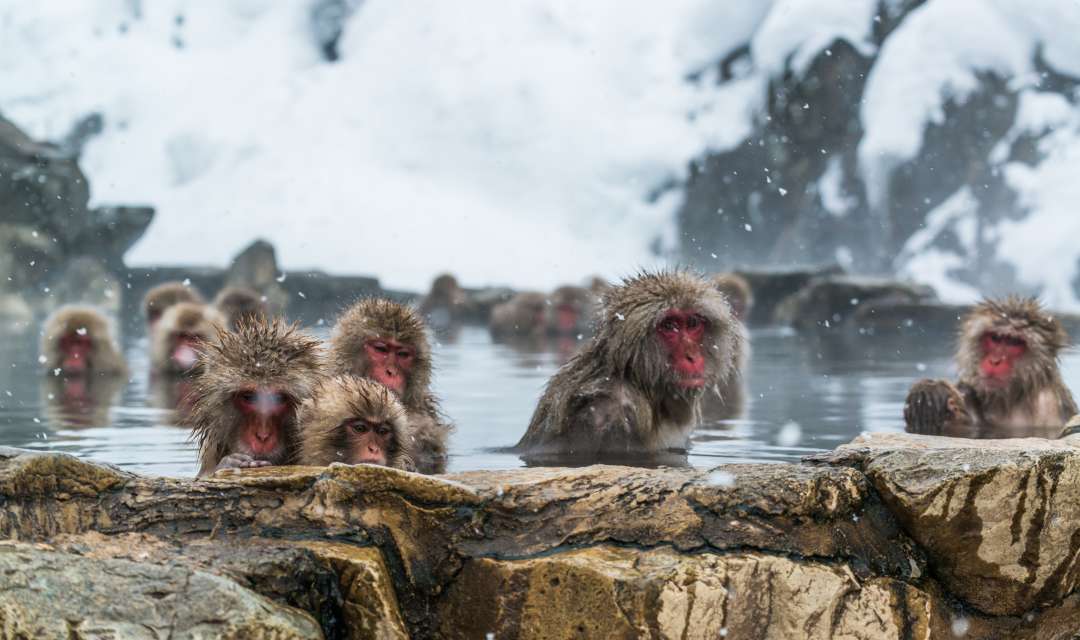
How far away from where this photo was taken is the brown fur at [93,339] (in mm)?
9836

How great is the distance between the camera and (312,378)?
3.85m

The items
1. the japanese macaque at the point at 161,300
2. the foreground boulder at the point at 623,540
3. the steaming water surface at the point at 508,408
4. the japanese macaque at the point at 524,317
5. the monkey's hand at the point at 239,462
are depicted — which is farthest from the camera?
the japanese macaque at the point at 524,317

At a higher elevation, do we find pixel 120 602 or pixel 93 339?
pixel 93 339

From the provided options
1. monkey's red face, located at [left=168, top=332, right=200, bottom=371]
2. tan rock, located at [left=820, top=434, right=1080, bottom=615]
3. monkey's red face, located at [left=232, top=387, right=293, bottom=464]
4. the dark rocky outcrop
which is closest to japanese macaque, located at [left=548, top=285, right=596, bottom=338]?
monkey's red face, located at [left=168, top=332, right=200, bottom=371]

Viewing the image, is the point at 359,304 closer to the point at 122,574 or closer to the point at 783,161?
the point at 122,574

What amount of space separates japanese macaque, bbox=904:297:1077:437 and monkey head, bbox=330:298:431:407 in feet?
7.49

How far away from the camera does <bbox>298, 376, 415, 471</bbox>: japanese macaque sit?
3.64 meters

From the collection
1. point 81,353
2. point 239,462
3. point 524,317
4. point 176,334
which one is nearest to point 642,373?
point 239,462

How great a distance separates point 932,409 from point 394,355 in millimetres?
2474

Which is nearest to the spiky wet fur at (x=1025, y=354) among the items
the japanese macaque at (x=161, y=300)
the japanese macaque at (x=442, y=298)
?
the japanese macaque at (x=161, y=300)

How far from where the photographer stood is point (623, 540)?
9.55ft

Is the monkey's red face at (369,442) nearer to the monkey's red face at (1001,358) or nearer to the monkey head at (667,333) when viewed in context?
the monkey head at (667,333)

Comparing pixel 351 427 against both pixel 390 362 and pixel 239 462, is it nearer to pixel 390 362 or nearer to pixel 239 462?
pixel 239 462

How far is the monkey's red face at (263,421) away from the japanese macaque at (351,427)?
0.08 meters
